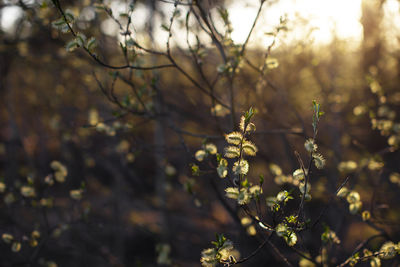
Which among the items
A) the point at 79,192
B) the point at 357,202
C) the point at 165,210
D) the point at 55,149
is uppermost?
the point at 55,149

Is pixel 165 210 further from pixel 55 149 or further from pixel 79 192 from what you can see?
pixel 55 149

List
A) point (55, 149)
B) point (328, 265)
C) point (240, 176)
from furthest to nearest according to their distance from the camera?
point (55, 149) < point (328, 265) < point (240, 176)

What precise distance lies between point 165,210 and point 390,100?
3173mm

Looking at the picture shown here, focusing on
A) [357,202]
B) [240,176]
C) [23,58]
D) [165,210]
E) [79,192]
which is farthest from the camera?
[23,58]

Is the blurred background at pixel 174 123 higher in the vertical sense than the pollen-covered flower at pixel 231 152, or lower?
higher

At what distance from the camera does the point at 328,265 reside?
2582mm

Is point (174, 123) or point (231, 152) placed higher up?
point (174, 123)

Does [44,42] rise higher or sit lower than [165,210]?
higher

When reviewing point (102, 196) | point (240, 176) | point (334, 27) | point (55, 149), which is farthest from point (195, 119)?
point (55, 149)

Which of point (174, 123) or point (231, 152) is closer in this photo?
point (231, 152)

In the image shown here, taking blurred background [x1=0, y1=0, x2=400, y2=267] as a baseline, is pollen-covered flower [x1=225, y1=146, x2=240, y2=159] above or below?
below

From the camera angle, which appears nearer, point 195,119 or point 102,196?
point 195,119

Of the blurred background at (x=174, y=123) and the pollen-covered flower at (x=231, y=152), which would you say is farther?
the blurred background at (x=174, y=123)

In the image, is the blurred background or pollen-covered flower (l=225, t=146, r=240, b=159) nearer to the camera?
pollen-covered flower (l=225, t=146, r=240, b=159)
